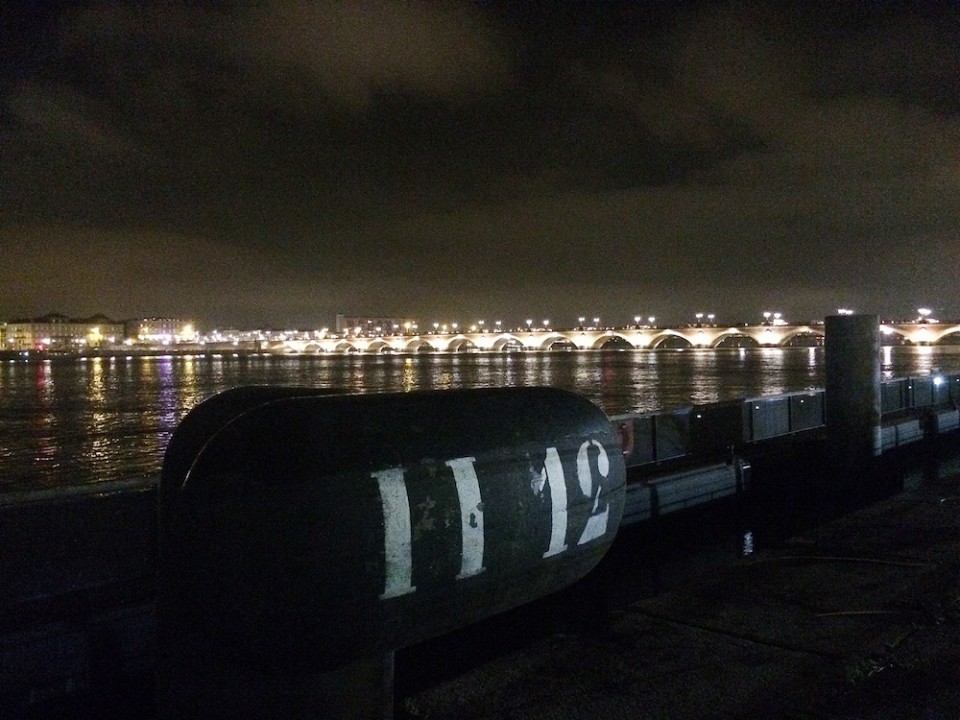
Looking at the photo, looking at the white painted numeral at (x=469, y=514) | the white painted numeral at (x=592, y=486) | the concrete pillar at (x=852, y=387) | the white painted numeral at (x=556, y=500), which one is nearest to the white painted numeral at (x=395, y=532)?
the white painted numeral at (x=469, y=514)

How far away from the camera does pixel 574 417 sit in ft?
14.1

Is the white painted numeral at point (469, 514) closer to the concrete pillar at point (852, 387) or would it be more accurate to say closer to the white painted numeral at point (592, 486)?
the white painted numeral at point (592, 486)

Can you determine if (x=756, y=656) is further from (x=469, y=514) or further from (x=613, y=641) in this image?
(x=469, y=514)

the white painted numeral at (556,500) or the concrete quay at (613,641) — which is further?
the concrete quay at (613,641)

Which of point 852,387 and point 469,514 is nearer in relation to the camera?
point 469,514

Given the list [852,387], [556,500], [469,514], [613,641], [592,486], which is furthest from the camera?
[852,387]

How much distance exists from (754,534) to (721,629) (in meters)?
6.79

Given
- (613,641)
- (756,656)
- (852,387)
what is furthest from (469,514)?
(852,387)

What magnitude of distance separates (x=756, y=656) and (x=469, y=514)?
2.94 metres

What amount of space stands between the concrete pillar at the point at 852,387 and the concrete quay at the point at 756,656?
620cm

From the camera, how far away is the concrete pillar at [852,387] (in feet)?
44.2

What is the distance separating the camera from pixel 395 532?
10.9 ft

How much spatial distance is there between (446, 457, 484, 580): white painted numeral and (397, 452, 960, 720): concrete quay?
1.52 m

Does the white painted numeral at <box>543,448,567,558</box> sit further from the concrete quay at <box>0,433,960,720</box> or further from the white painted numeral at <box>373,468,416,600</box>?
the concrete quay at <box>0,433,960,720</box>
